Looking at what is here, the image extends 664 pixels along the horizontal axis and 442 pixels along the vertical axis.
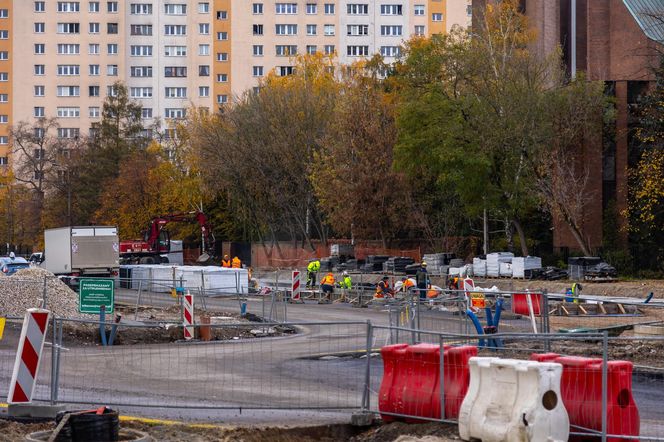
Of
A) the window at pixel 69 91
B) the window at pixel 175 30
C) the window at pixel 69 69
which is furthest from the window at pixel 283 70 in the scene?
the window at pixel 69 91

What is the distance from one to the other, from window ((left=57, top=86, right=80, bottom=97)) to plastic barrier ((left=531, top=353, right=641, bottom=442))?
109407mm

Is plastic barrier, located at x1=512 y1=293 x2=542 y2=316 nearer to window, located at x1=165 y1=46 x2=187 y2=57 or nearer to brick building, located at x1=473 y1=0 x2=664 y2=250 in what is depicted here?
brick building, located at x1=473 y1=0 x2=664 y2=250

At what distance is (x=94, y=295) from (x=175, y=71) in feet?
293

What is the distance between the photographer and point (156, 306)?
3800 cm

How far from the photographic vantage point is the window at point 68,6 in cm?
11431

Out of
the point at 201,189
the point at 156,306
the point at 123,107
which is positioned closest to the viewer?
the point at 156,306

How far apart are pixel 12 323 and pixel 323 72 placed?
6633cm

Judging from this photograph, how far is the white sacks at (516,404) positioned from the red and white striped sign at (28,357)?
5.72 m

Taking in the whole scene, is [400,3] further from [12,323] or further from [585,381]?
[585,381]

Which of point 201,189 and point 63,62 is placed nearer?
point 201,189

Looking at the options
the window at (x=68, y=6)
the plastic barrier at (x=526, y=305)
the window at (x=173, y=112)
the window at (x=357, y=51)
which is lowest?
the plastic barrier at (x=526, y=305)

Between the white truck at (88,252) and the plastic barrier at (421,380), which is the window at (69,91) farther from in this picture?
the plastic barrier at (421,380)

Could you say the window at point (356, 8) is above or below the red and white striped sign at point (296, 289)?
above

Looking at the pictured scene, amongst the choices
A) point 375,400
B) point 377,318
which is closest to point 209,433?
point 375,400
